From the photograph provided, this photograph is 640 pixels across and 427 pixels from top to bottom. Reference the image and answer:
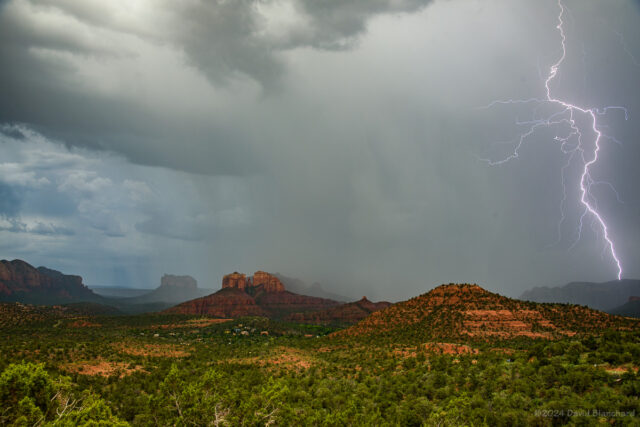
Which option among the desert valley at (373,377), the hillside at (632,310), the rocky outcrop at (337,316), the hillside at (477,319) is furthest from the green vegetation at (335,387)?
the hillside at (632,310)

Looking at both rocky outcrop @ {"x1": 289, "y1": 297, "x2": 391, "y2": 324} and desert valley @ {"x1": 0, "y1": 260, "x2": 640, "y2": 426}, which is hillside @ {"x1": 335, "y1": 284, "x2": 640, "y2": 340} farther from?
rocky outcrop @ {"x1": 289, "y1": 297, "x2": 391, "y2": 324}

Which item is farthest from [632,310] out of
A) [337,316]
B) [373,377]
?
[373,377]

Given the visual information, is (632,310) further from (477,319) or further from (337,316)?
(477,319)

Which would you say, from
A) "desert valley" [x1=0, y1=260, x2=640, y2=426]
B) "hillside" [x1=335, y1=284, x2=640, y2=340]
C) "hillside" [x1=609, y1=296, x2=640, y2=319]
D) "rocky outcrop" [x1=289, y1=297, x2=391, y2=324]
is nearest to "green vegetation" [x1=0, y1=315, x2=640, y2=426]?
"desert valley" [x1=0, y1=260, x2=640, y2=426]

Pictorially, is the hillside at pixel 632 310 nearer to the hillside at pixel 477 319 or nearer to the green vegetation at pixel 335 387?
the hillside at pixel 477 319

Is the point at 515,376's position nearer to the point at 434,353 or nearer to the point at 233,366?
the point at 434,353

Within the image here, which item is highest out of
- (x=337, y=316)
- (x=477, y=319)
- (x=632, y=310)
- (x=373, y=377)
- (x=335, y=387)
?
(x=477, y=319)

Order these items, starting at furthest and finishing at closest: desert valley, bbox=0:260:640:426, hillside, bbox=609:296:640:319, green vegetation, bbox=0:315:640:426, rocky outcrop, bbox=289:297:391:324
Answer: rocky outcrop, bbox=289:297:391:324 → hillside, bbox=609:296:640:319 → desert valley, bbox=0:260:640:426 → green vegetation, bbox=0:315:640:426
